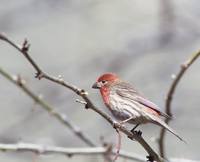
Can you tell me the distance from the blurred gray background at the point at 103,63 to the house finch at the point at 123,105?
980 mm

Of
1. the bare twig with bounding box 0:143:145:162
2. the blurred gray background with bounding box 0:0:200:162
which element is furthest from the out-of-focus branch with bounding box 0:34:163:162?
the blurred gray background with bounding box 0:0:200:162

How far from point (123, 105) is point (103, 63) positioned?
2135 millimetres

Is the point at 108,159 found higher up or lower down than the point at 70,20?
lower down

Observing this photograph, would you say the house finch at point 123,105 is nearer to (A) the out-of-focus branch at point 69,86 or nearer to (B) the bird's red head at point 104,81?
(B) the bird's red head at point 104,81

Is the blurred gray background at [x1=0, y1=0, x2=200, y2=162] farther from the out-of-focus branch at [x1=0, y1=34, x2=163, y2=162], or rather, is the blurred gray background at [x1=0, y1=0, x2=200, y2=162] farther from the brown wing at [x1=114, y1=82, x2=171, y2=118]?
the out-of-focus branch at [x1=0, y1=34, x2=163, y2=162]

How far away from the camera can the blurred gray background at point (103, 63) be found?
783 cm

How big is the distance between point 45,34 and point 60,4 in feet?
7.41

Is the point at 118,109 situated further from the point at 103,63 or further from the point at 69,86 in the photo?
the point at 103,63

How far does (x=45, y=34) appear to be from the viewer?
1084cm

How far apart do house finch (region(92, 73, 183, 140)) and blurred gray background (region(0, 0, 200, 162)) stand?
0.98 metres

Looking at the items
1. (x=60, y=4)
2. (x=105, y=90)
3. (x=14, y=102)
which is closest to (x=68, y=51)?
(x=60, y=4)

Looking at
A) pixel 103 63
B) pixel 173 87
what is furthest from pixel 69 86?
pixel 103 63

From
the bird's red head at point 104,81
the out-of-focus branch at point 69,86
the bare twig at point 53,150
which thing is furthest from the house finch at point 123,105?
the out-of-focus branch at point 69,86

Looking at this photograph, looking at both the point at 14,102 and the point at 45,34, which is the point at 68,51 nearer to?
the point at 45,34
